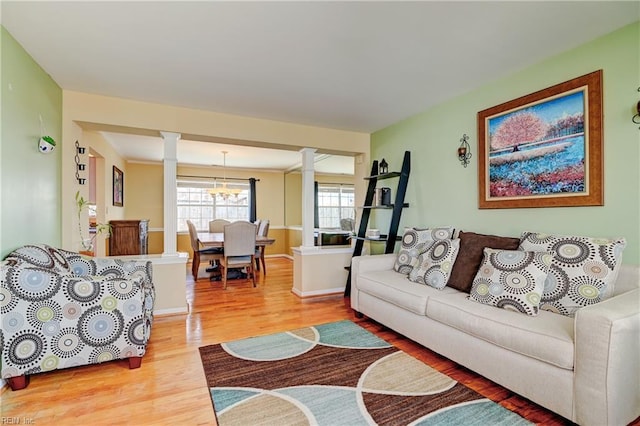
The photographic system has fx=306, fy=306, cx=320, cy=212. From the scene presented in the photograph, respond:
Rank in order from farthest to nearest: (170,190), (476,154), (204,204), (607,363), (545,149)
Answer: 1. (204,204)
2. (170,190)
3. (476,154)
4. (545,149)
5. (607,363)

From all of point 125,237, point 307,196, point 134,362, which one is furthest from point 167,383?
A: point 125,237

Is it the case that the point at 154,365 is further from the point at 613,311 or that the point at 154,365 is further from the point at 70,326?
the point at 613,311

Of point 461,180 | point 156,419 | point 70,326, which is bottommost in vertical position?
point 156,419

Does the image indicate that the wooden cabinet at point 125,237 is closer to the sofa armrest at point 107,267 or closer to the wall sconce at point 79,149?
the wall sconce at point 79,149

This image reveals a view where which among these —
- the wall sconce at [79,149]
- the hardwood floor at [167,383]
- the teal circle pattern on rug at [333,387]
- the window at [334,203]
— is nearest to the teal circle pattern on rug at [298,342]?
the teal circle pattern on rug at [333,387]

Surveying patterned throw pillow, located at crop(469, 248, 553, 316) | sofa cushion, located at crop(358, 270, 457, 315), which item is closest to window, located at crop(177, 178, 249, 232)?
sofa cushion, located at crop(358, 270, 457, 315)

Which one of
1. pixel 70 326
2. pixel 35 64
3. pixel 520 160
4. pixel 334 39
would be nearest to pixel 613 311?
pixel 520 160

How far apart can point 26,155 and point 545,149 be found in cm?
384

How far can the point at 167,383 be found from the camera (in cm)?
196

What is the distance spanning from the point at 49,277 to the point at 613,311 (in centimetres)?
304

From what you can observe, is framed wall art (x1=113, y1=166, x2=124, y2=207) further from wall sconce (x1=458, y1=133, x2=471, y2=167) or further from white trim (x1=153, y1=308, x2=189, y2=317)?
wall sconce (x1=458, y1=133, x2=471, y2=167)

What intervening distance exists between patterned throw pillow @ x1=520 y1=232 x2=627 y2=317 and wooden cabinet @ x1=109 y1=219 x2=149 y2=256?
5.09m

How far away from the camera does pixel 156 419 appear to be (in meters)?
1.62

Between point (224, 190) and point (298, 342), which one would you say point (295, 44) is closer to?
point (298, 342)
